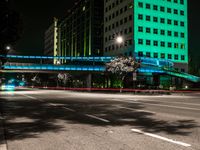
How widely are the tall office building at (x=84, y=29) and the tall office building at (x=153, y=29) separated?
1690cm

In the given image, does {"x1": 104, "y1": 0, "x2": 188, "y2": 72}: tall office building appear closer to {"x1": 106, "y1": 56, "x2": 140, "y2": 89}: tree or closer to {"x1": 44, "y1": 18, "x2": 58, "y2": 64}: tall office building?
{"x1": 106, "y1": 56, "x2": 140, "y2": 89}: tree

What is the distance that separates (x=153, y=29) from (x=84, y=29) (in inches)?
1616

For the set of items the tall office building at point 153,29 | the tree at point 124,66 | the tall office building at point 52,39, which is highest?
the tall office building at point 52,39

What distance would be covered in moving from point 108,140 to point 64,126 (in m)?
2.79

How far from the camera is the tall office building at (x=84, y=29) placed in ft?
373

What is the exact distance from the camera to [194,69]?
321 ft

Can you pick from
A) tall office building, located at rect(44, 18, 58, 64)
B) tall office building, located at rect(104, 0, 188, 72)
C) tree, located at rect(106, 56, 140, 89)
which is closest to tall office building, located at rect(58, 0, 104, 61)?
tall office building, located at rect(104, 0, 188, 72)

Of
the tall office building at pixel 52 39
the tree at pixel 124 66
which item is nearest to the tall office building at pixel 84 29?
the tall office building at pixel 52 39

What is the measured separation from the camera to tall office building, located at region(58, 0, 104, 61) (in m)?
114

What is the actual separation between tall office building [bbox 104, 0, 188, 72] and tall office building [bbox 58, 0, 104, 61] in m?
16.9

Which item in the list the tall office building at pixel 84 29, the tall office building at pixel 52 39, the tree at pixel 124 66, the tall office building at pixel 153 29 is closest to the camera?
the tree at pixel 124 66

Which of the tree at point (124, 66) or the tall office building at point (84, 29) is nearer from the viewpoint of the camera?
Result: the tree at point (124, 66)

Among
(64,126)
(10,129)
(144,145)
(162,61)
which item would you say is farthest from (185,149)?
(162,61)

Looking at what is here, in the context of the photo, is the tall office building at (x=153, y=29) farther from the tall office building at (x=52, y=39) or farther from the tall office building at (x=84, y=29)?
the tall office building at (x=52, y=39)
